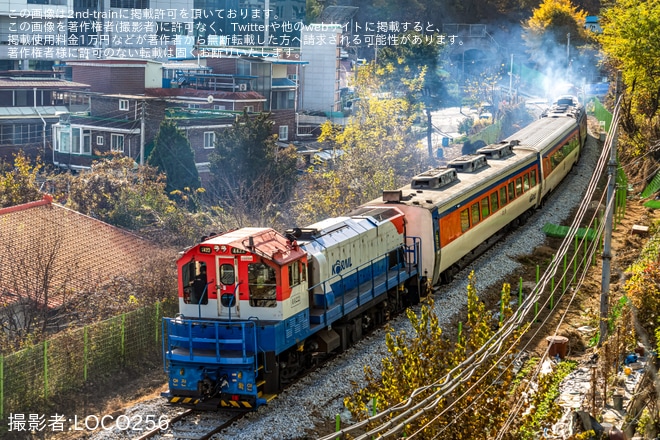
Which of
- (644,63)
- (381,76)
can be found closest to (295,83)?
(381,76)

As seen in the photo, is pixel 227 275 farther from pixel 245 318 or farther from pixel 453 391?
pixel 453 391

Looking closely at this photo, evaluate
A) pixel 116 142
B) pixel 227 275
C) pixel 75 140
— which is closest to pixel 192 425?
pixel 227 275

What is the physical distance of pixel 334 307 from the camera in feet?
56.2

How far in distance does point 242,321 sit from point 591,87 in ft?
222

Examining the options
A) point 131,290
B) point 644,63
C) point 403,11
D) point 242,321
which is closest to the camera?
point 242,321

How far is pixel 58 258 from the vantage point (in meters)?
23.4

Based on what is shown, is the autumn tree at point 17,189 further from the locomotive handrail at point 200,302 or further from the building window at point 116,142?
the locomotive handrail at point 200,302

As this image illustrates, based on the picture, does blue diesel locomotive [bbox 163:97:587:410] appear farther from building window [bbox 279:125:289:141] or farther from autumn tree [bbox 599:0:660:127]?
building window [bbox 279:125:289:141]

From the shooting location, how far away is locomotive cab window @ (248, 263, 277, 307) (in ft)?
49.6

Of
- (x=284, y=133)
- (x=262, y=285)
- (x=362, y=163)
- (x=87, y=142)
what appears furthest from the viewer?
(x=284, y=133)

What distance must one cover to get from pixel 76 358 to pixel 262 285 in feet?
14.1

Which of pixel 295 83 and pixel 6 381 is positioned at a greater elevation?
pixel 295 83

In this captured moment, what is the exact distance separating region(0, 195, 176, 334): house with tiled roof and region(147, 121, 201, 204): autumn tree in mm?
13725

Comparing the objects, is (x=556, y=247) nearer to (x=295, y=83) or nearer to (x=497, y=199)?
(x=497, y=199)
